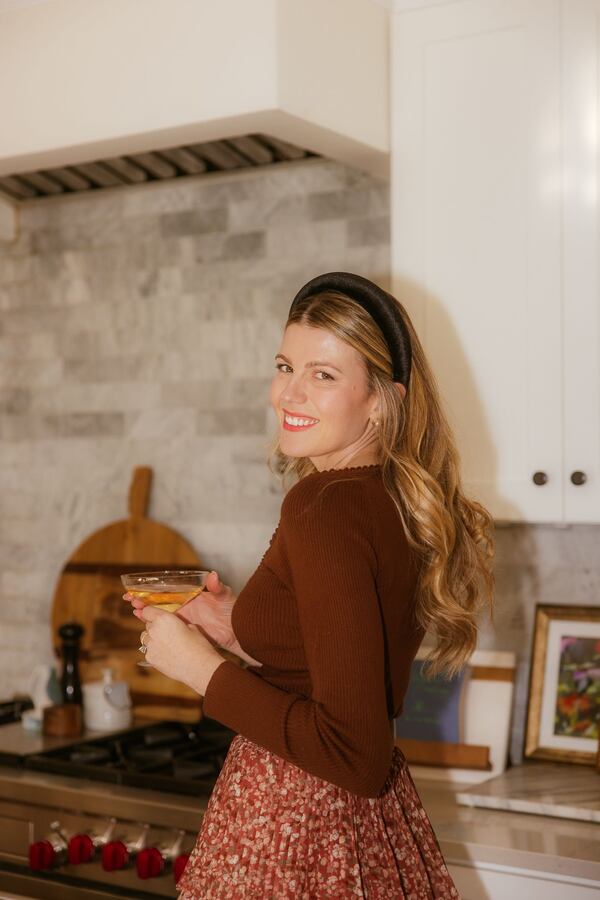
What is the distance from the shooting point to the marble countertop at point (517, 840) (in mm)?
1913

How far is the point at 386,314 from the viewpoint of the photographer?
1636mm

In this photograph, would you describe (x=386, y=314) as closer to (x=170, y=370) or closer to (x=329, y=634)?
(x=329, y=634)

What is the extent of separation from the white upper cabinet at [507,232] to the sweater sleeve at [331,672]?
786mm


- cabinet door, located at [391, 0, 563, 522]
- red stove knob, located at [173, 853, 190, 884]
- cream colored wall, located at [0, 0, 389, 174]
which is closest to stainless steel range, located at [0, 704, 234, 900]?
red stove knob, located at [173, 853, 190, 884]

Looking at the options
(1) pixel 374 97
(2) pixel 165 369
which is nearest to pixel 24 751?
(2) pixel 165 369

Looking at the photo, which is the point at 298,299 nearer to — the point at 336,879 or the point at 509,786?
the point at 336,879

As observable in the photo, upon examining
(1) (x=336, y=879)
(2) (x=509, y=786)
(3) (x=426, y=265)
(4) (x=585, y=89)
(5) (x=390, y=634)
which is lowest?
(2) (x=509, y=786)

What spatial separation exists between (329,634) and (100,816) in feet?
3.56

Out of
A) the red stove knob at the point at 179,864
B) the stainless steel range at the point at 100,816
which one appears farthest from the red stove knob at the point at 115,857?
the red stove knob at the point at 179,864

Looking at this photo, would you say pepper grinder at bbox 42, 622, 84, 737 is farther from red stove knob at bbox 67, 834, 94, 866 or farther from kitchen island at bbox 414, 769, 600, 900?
kitchen island at bbox 414, 769, 600, 900

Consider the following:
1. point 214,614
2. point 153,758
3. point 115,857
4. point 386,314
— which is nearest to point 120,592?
point 153,758

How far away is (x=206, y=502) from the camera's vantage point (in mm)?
2922

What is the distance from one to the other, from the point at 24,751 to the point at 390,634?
1.26 metres

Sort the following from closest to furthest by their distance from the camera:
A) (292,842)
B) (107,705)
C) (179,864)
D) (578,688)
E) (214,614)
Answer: (292,842)
(214,614)
(179,864)
(578,688)
(107,705)
